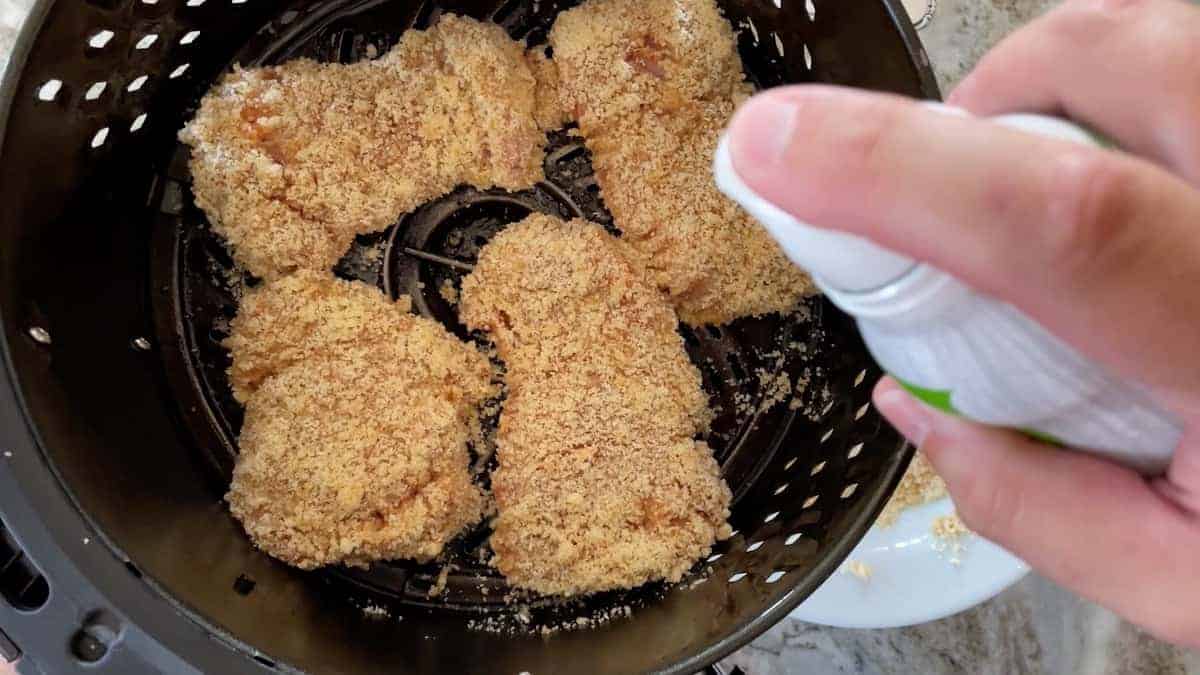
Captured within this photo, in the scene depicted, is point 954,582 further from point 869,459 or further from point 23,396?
point 23,396

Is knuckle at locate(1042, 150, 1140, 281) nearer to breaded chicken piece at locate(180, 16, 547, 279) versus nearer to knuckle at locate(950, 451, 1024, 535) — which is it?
knuckle at locate(950, 451, 1024, 535)

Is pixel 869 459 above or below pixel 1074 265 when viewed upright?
below

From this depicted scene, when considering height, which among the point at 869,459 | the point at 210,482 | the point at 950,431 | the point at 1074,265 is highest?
the point at 1074,265

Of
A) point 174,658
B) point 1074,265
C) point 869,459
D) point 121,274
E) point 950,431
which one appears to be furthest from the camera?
point 121,274

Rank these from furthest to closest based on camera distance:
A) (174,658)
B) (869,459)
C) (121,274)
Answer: (121,274) < (869,459) < (174,658)

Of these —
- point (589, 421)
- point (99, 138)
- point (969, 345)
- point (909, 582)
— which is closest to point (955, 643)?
point (909, 582)

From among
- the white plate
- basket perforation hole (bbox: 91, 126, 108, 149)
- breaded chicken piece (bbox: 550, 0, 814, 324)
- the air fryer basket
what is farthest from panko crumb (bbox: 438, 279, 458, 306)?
the white plate

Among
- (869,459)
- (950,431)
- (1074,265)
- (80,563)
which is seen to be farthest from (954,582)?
(80,563)

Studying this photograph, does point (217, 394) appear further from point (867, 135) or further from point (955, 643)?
point (955, 643)

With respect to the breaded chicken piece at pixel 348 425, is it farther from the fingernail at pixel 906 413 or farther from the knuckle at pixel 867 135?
the knuckle at pixel 867 135
